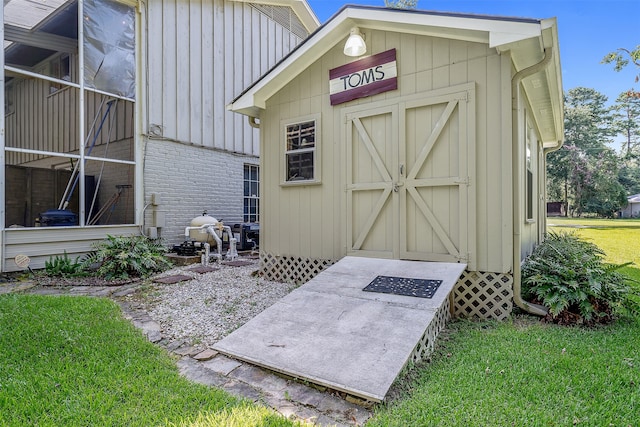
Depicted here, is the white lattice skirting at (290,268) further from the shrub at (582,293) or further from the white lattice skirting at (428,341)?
the shrub at (582,293)

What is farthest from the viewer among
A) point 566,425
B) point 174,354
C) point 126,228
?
point 126,228

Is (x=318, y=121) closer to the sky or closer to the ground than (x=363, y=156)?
closer to the sky

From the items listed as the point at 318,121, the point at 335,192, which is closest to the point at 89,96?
the point at 318,121

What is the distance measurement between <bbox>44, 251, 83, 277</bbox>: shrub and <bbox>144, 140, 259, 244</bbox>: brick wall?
154 centimetres

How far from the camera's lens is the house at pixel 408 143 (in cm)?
362

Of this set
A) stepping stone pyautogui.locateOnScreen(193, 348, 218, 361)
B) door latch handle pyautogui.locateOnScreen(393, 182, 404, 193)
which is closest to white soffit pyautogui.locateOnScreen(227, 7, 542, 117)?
door latch handle pyautogui.locateOnScreen(393, 182, 404, 193)

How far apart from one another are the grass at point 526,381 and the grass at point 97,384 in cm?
88

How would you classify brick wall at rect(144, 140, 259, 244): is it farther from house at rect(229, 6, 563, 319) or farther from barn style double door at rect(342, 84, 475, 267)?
barn style double door at rect(342, 84, 475, 267)

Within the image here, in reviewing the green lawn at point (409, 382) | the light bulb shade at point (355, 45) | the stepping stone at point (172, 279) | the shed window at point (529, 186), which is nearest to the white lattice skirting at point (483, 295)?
the green lawn at point (409, 382)

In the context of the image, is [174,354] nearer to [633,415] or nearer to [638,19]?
[633,415]

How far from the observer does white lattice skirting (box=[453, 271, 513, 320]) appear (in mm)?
3575

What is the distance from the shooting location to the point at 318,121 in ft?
16.2

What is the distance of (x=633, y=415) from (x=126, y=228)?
764 centimetres

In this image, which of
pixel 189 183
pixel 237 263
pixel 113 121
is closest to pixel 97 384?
pixel 237 263
